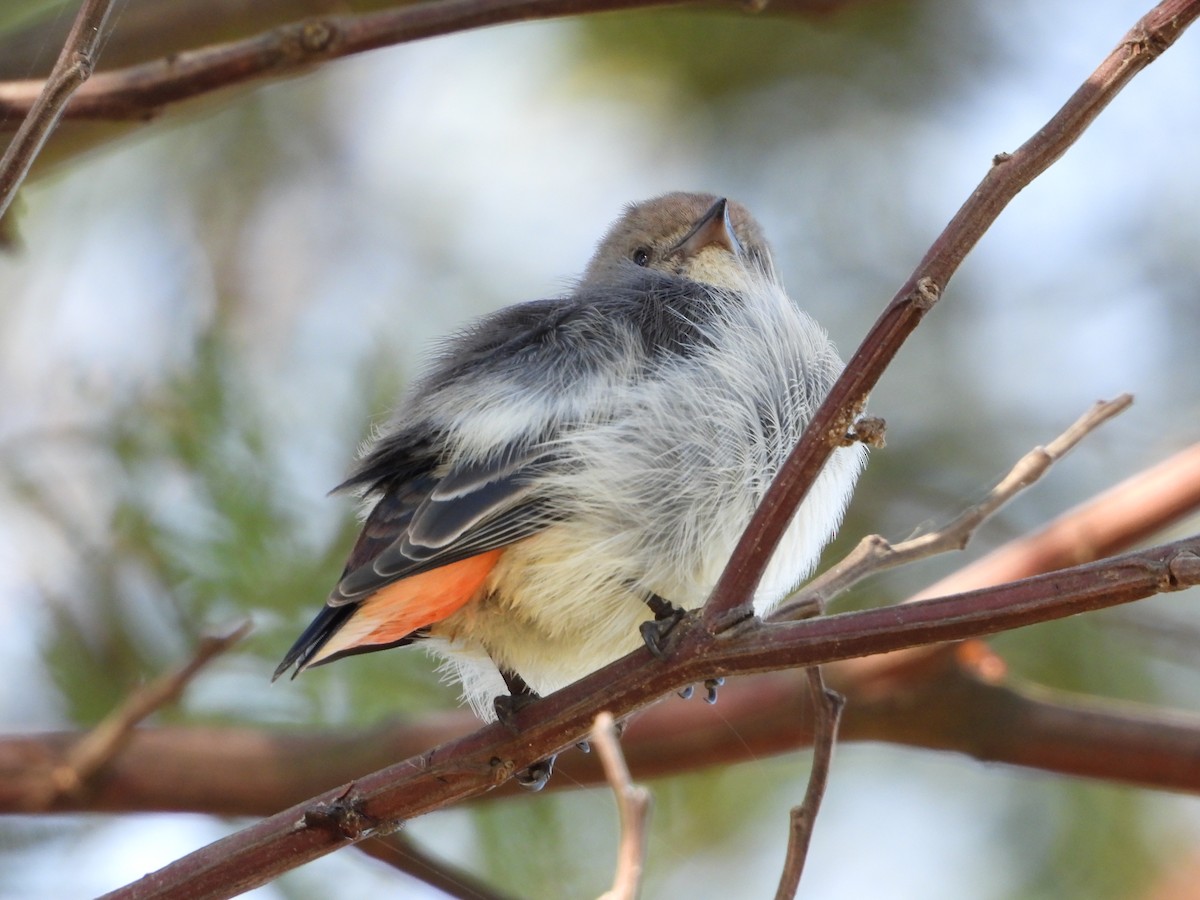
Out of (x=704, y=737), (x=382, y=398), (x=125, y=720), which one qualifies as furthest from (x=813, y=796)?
(x=382, y=398)

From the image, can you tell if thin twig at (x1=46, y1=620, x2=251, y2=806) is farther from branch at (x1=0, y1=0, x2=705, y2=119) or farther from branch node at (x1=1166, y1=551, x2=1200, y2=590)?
branch node at (x1=1166, y1=551, x2=1200, y2=590)

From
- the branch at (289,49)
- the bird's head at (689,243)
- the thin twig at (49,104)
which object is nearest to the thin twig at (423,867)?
the thin twig at (49,104)

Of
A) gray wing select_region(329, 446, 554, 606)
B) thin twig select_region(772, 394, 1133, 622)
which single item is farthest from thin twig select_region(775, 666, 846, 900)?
gray wing select_region(329, 446, 554, 606)

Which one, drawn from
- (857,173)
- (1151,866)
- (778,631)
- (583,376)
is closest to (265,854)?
(778,631)

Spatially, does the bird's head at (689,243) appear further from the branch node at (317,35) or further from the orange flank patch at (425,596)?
the orange flank patch at (425,596)

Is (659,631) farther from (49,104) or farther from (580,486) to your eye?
(49,104)

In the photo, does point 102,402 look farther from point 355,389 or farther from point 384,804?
point 384,804

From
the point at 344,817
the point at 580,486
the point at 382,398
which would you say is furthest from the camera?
the point at 382,398
